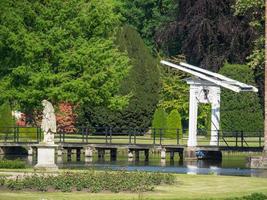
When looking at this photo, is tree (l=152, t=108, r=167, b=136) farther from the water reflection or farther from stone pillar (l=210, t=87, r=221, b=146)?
stone pillar (l=210, t=87, r=221, b=146)

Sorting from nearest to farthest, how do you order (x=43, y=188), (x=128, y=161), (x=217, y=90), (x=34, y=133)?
(x=43, y=188) → (x=128, y=161) → (x=217, y=90) → (x=34, y=133)

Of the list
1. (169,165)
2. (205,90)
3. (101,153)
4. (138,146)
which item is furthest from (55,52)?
(169,165)

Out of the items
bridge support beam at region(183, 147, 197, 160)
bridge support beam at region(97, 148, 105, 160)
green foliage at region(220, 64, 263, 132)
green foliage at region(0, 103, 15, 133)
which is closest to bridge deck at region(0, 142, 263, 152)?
bridge support beam at region(183, 147, 197, 160)

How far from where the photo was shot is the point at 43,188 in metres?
31.3

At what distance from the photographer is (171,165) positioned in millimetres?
52500

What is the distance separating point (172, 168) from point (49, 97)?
13710mm

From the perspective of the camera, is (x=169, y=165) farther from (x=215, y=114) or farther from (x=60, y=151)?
(x=60, y=151)

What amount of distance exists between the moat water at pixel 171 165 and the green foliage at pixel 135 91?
9.86 metres

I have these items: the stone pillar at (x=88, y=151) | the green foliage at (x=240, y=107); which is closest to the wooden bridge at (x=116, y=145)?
the stone pillar at (x=88, y=151)

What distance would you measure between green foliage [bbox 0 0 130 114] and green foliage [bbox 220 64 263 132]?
38.3 feet

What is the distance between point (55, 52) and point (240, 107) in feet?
54.6

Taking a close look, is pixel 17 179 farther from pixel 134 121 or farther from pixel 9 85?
pixel 134 121

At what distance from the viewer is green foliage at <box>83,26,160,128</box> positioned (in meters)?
75.5

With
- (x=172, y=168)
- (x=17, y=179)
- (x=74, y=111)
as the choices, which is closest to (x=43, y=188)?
(x=17, y=179)
